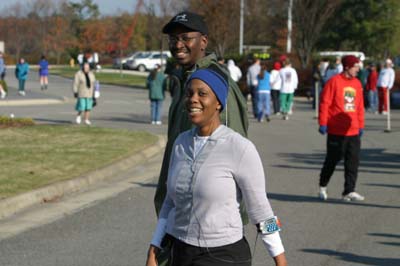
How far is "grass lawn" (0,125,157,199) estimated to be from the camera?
1232 cm

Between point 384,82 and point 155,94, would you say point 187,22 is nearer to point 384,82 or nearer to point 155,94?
point 155,94

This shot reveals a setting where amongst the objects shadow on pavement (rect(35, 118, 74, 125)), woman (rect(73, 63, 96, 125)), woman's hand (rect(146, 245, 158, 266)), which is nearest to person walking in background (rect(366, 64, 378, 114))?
shadow on pavement (rect(35, 118, 74, 125))

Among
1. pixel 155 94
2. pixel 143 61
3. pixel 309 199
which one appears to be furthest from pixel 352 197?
pixel 143 61

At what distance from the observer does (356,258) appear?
8.15m

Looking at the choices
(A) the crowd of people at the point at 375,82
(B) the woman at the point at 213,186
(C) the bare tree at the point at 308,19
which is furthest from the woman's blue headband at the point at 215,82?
(C) the bare tree at the point at 308,19

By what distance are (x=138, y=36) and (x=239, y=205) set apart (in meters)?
85.2

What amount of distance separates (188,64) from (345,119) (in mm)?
6704

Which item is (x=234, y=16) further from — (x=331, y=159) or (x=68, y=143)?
(x=331, y=159)

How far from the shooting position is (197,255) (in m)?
4.25

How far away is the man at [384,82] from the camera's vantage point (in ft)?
97.6

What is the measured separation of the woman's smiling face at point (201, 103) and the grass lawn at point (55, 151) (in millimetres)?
6809

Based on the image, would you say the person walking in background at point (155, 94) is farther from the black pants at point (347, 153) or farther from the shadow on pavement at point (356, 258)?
the shadow on pavement at point (356, 258)

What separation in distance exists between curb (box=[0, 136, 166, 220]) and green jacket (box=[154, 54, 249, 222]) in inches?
218

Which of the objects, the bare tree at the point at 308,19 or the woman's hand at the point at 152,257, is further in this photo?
the bare tree at the point at 308,19
